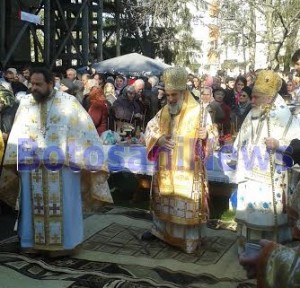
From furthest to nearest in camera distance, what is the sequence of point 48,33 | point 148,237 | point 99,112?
point 48,33
point 99,112
point 148,237

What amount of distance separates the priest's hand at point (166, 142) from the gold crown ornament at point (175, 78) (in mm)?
484

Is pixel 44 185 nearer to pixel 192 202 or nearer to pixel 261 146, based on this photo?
pixel 192 202

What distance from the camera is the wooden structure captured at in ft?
46.5

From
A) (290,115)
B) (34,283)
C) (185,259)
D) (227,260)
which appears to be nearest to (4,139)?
(34,283)

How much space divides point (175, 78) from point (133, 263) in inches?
70.3

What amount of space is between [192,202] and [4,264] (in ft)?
6.07

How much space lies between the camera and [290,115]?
4438 millimetres

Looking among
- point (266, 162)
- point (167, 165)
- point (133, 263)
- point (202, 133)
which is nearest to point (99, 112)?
point (167, 165)

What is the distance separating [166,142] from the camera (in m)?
4.96

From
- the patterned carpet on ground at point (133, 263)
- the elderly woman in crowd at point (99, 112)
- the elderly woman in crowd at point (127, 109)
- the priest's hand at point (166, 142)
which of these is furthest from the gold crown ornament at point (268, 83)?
the elderly woman in crowd at point (127, 109)

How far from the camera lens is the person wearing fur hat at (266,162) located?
4414 mm

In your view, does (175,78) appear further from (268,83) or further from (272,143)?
(272,143)

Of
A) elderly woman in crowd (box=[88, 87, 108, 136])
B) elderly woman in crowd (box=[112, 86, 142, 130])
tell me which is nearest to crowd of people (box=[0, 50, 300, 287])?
elderly woman in crowd (box=[88, 87, 108, 136])

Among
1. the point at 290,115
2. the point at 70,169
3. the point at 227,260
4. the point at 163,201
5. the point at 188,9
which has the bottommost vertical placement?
the point at 227,260
